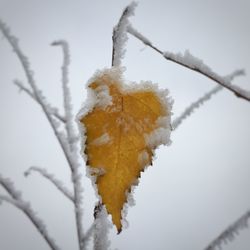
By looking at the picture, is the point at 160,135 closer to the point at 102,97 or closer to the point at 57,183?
the point at 102,97

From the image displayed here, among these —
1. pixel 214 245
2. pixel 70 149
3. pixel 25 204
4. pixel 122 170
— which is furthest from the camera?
pixel 70 149

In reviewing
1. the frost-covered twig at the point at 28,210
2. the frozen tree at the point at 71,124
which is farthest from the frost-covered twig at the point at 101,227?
the frost-covered twig at the point at 28,210

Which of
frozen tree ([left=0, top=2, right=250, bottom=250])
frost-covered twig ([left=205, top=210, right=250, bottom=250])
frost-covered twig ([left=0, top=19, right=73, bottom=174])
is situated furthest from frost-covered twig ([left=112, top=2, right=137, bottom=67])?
frost-covered twig ([left=0, top=19, right=73, bottom=174])

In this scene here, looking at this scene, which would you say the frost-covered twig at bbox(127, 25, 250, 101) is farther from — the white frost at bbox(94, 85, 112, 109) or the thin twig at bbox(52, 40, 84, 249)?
the thin twig at bbox(52, 40, 84, 249)

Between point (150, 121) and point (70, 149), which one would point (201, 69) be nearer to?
point (150, 121)

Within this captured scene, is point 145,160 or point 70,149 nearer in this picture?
point 145,160

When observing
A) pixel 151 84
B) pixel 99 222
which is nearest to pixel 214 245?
pixel 99 222
